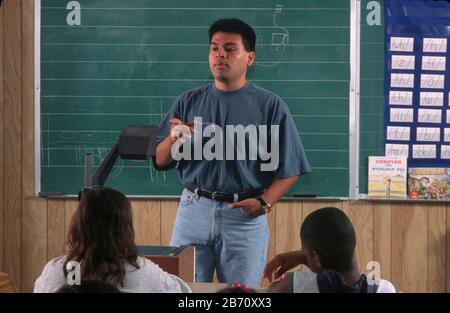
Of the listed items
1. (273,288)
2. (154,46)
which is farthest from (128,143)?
(154,46)

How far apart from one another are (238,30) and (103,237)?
196 cm

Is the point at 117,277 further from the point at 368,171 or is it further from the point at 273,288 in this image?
the point at 368,171

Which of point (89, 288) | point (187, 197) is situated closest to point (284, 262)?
point (89, 288)

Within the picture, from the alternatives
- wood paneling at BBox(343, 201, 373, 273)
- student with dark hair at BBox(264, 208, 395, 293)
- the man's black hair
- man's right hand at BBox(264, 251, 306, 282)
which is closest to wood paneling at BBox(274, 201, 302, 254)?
wood paneling at BBox(343, 201, 373, 273)

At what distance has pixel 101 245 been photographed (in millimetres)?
2232

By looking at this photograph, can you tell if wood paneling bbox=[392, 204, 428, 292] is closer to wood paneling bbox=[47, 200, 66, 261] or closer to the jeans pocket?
the jeans pocket

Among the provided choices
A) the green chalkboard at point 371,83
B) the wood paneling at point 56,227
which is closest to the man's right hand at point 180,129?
the wood paneling at point 56,227

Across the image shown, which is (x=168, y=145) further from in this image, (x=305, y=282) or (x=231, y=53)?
(x=305, y=282)

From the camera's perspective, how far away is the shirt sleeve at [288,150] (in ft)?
12.7

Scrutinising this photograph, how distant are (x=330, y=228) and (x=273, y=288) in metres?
0.24

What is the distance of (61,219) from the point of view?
14.1 feet

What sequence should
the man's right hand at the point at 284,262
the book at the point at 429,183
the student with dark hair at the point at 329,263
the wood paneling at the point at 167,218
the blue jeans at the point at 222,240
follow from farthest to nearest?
1. the wood paneling at the point at 167,218
2. the book at the point at 429,183
3. the blue jeans at the point at 222,240
4. the man's right hand at the point at 284,262
5. the student with dark hair at the point at 329,263

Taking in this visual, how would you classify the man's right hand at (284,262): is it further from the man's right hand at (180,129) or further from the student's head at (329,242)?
the man's right hand at (180,129)

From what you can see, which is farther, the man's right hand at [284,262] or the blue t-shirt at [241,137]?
the blue t-shirt at [241,137]
